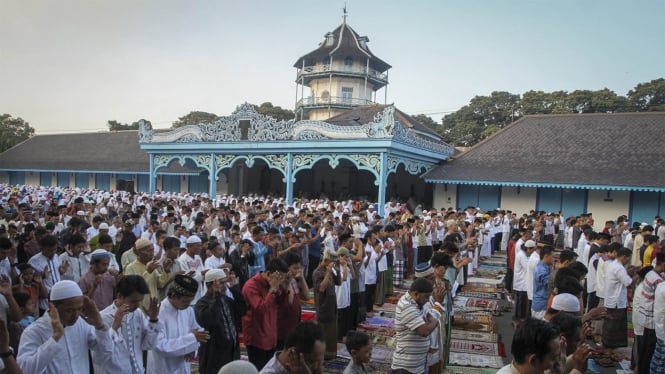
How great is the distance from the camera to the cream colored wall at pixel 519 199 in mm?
20500

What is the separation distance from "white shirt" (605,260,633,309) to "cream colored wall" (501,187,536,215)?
47.5 feet

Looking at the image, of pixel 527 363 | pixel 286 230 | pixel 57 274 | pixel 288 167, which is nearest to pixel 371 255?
pixel 286 230

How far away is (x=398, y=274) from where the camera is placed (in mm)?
10273

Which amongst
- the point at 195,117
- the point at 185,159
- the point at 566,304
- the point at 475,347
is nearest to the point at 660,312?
the point at 566,304

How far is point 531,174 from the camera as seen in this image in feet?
65.8

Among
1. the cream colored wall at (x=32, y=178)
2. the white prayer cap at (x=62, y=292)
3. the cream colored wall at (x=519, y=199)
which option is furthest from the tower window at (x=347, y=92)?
the white prayer cap at (x=62, y=292)

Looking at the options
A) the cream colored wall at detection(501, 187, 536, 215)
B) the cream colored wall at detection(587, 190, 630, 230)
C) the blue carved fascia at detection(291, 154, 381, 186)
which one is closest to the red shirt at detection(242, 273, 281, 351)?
the blue carved fascia at detection(291, 154, 381, 186)

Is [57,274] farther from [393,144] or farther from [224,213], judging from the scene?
[393,144]

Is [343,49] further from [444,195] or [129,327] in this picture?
[129,327]

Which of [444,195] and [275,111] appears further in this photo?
[275,111]

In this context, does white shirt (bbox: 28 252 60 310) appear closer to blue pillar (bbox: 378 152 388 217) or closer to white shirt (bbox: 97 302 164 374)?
white shirt (bbox: 97 302 164 374)

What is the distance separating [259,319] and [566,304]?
2798 mm

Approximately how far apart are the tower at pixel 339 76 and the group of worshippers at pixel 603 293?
2636 centimetres

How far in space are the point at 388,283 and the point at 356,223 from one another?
→ 7.32 feet
